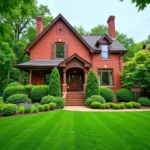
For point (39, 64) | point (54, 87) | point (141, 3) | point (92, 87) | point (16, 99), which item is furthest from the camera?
point (39, 64)

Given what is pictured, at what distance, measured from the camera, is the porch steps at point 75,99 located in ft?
41.7

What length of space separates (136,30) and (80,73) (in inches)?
1992

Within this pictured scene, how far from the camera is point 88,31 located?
40.3 meters

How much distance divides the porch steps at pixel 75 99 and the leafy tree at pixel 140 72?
5246 mm

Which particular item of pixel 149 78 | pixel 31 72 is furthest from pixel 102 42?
pixel 31 72

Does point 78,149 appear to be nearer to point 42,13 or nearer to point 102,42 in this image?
point 102,42

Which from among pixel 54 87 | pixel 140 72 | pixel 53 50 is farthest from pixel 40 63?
pixel 140 72

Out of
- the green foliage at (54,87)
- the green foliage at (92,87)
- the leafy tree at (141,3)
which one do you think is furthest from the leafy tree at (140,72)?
the leafy tree at (141,3)

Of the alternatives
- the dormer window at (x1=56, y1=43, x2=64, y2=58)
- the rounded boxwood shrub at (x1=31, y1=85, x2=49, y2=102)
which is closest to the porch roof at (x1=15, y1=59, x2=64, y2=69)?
the dormer window at (x1=56, y1=43, x2=64, y2=58)

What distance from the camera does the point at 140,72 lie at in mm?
13281

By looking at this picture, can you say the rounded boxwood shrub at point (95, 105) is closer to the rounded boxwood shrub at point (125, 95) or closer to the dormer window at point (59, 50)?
the rounded boxwood shrub at point (125, 95)

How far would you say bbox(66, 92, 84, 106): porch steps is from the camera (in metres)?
12.7

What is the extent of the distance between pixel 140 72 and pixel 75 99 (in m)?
6.90

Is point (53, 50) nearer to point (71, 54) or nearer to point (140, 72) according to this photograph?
point (71, 54)
